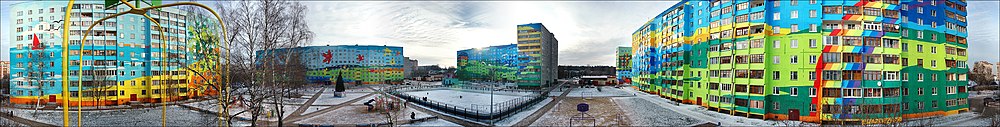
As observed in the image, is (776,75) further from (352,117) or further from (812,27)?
(352,117)

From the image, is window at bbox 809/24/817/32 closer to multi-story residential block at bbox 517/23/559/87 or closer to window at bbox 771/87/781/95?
window at bbox 771/87/781/95

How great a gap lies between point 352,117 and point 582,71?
352ft

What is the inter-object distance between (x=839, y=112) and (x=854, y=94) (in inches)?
64.6

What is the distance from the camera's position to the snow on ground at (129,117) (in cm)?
2272

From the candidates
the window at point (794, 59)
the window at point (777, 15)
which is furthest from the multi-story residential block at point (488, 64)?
the window at point (794, 59)

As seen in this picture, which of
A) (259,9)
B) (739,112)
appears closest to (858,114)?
(739,112)

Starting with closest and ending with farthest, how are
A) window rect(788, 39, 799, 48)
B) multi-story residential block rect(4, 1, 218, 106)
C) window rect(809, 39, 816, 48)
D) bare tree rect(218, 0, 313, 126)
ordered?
bare tree rect(218, 0, 313, 126), window rect(809, 39, 816, 48), window rect(788, 39, 799, 48), multi-story residential block rect(4, 1, 218, 106)

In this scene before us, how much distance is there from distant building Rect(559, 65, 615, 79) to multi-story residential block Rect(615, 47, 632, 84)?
1095 inches

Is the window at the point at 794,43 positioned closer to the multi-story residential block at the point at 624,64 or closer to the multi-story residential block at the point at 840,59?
the multi-story residential block at the point at 840,59

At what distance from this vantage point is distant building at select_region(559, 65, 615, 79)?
121 metres

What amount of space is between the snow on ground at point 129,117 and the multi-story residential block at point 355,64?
55.8 m

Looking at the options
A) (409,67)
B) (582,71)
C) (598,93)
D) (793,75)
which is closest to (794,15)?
(793,75)

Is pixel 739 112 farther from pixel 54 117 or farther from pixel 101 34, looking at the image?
pixel 101 34

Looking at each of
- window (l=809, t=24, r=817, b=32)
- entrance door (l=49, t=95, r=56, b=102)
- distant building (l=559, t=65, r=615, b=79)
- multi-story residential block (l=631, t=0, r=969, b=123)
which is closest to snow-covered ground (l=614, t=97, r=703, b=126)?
multi-story residential block (l=631, t=0, r=969, b=123)
